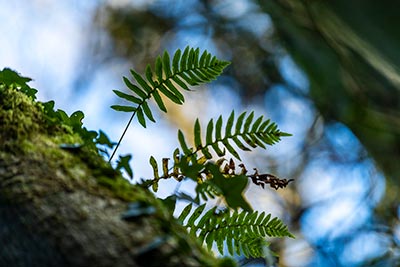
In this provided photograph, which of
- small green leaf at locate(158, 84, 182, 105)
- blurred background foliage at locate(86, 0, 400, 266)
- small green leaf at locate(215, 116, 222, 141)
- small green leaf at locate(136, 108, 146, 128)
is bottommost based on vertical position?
small green leaf at locate(215, 116, 222, 141)

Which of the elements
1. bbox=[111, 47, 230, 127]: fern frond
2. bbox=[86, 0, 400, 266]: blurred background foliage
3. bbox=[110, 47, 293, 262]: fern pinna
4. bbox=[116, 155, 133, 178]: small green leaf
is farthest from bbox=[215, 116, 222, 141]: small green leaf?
bbox=[86, 0, 400, 266]: blurred background foliage

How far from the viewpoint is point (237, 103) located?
6.57 metres

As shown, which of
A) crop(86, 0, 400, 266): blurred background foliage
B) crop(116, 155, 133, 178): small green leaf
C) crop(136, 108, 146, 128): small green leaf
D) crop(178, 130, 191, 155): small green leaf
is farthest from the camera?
crop(86, 0, 400, 266): blurred background foliage

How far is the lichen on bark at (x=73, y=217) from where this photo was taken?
585 millimetres

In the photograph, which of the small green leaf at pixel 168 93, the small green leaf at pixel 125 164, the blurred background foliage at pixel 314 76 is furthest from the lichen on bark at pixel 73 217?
the blurred background foliage at pixel 314 76


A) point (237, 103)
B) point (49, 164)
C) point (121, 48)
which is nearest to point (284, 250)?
point (237, 103)

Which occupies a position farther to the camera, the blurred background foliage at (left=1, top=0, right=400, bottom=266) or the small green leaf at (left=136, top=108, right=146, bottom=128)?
the blurred background foliage at (left=1, top=0, right=400, bottom=266)

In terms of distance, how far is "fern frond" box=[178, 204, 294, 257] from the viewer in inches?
40.9

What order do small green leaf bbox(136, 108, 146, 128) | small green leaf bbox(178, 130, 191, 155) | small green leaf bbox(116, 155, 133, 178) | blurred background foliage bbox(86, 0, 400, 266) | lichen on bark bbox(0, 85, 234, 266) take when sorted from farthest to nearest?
blurred background foliage bbox(86, 0, 400, 266), small green leaf bbox(136, 108, 146, 128), small green leaf bbox(178, 130, 191, 155), small green leaf bbox(116, 155, 133, 178), lichen on bark bbox(0, 85, 234, 266)

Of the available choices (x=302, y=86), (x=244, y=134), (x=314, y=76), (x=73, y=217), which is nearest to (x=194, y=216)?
(x=244, y=134)

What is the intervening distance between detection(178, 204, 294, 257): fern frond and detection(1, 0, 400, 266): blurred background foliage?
7.25 feet

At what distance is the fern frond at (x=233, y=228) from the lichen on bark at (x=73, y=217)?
0.31 metres

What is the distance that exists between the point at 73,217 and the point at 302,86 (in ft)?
18.6

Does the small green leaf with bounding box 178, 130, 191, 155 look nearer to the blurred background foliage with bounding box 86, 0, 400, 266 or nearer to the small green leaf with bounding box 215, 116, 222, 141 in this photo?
the small green leaf with bounding box 215, 116, 222, 141
